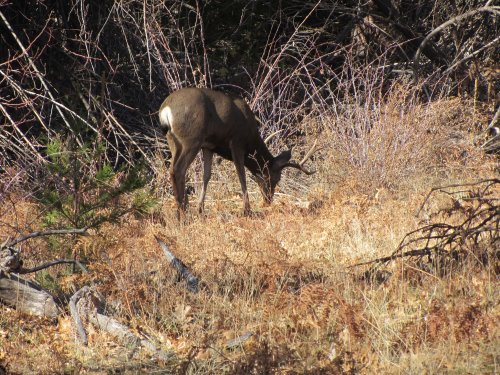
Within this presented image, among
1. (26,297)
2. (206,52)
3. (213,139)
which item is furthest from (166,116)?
(26,297)

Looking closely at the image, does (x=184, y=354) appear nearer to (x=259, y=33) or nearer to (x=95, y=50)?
(x=95, y=50)

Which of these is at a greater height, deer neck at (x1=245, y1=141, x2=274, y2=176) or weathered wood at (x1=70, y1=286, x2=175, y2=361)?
weathered wood at (x1=70, y1=286, x2=175, y2=361)

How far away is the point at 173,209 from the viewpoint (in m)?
10.6

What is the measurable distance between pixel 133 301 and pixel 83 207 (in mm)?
834

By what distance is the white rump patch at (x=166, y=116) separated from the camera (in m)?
10.7

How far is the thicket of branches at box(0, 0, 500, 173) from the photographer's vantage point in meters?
12.5

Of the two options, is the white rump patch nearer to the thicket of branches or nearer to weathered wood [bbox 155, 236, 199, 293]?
the thicket of branches

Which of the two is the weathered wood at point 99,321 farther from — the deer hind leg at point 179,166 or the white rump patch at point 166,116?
the white rump patch at point 166,116

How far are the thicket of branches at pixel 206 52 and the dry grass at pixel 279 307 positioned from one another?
377 cm

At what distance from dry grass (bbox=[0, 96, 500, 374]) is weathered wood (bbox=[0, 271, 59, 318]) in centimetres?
8

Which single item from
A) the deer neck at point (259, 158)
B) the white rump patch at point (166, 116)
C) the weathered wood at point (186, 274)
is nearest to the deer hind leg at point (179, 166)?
the white rump patch at point (166, 116)

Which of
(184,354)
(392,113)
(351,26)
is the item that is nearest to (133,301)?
(184,354)

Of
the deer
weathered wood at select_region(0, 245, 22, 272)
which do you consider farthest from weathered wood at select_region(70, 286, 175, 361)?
the deer

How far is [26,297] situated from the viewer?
5.82m
